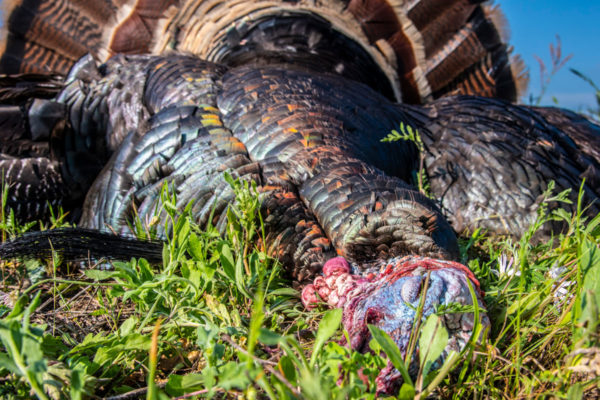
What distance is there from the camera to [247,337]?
140cm

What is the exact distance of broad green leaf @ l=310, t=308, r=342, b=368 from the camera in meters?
1.11

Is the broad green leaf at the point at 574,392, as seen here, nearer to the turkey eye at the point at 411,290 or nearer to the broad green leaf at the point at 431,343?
the broad green leaf at the point at 431,343

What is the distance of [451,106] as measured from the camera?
3207 millimetres

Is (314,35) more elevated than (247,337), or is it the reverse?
(314,35)

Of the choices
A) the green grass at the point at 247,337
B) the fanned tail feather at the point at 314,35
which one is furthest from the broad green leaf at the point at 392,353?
the fanned tail feather at the point at 314,35

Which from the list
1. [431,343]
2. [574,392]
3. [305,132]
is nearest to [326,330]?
[431,343]

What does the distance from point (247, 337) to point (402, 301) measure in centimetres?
41

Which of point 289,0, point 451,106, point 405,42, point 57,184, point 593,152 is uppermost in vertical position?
point 289,0

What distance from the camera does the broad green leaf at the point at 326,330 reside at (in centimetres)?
111

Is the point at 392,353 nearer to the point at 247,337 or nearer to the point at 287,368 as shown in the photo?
the point at 287,368

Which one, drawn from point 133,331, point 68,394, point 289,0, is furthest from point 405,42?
point 68,394

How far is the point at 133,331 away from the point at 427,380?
77 centimetres

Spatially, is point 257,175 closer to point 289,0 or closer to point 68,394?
point 68,394

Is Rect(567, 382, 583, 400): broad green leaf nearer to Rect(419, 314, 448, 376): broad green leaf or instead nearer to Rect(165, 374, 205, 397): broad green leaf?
Rect(419, 314, 448, 376): broad green leaf
